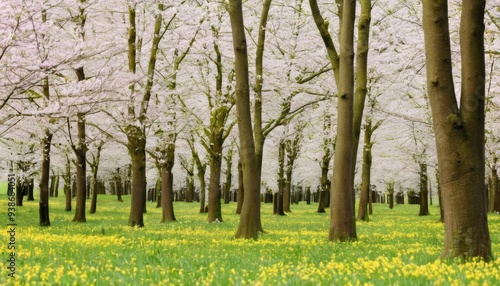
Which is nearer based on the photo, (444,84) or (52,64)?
(444,84)

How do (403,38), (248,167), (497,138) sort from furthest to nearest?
1. (497,138)
2. (403,38)
3. (248,167)

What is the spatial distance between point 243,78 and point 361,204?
18.4 m

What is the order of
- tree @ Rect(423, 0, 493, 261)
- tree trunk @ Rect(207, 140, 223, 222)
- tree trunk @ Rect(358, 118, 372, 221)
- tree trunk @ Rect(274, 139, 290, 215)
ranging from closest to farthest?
tree @ Rect(423, 0, 493, 261)
tree trunk @ Rect(207, 140, 223, 222)
tree trunk @ Rect(358, 118, 372, 221)
tree trunk @ Rect(274, 139, 290, 215)

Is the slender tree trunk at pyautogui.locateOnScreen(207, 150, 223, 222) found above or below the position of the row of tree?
below

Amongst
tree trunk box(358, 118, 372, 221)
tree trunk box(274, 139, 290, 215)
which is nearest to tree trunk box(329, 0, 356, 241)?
tree trunk box(358, 118, 372, 221)

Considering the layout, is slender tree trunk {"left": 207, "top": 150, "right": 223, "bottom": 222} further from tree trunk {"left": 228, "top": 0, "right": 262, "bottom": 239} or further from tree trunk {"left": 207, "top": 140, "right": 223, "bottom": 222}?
tree trunk {"left": 228, "top": 0, "right": 262, "bottom": 239}

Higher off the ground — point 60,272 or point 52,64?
point 52,64

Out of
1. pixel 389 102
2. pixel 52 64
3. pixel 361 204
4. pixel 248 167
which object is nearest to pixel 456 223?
pixel 248 167

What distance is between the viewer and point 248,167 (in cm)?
1500

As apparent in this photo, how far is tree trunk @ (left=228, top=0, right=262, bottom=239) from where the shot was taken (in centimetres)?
1483

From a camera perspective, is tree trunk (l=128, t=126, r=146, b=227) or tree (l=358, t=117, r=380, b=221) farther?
tree (l=358, t=117, r=380, b=221)

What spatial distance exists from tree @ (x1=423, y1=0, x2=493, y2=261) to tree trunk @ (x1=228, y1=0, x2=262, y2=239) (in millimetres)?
6693

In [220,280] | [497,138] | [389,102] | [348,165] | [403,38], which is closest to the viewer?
[220,280]

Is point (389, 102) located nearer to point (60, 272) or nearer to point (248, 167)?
point (248, 167)
